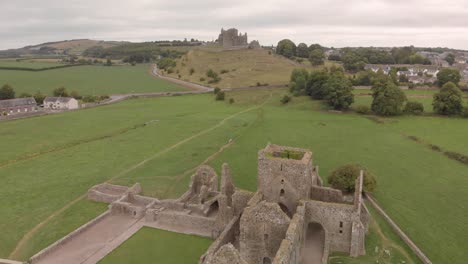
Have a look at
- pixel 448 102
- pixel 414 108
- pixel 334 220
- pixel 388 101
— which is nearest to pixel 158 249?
pixel 334 220

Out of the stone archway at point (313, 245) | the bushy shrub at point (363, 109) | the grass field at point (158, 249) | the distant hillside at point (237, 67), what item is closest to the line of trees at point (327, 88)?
the bushy shrub at point (363, 109)

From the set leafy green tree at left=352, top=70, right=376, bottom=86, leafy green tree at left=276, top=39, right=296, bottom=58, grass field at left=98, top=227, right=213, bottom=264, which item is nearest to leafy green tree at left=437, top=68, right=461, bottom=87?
leafy green tree at left=352, top=70, right=376, bottom=86

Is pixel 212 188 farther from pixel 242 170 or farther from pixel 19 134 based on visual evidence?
pixel 19 134

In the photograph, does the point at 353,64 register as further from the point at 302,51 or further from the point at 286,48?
the point at 302,51

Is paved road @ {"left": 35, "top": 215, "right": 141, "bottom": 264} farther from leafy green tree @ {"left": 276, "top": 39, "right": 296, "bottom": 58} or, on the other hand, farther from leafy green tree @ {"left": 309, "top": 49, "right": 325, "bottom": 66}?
leafy green tree @ {"left": 276, "top": 39, "right": 296, "bottom": 58}

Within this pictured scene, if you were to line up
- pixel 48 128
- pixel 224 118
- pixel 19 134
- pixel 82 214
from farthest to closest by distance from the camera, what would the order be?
pixel 224 118, pixel 48 128, pixel 19 134, pixel 82 214

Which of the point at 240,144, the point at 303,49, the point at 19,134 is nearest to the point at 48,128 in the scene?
the point at 19,134

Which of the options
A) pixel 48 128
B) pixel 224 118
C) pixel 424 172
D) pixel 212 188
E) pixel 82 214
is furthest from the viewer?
pixel 224 118
